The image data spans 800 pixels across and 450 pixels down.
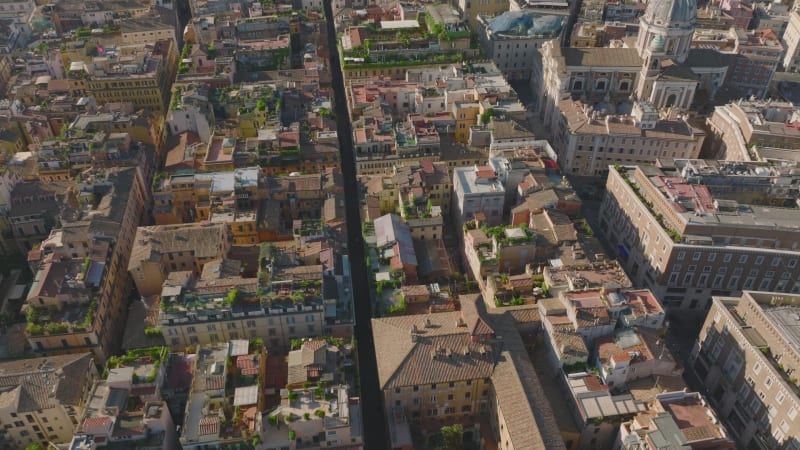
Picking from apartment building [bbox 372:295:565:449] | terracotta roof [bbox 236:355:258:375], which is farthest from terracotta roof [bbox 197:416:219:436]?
apartment building [bbox 372:295:565:449]

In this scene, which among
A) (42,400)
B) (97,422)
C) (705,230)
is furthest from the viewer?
(705,230)

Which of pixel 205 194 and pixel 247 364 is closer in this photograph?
pixel 247 364

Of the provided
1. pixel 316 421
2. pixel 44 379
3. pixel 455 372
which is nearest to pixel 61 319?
pixel 44 379

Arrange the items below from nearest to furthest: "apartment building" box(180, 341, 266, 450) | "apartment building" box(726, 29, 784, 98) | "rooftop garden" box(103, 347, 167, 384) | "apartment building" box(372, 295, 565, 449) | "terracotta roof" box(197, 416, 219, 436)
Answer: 1. "terracotta roof" box(197, 416, 219, 436)
2. "apartment building" box(180, 341, 266, 450)
3. "rooftop garden" box(103, 347, 167, 384)
4. "apartment building" box(372, 295, 565, 449)
5. "apartment building" box(726, 29, 784, 98)

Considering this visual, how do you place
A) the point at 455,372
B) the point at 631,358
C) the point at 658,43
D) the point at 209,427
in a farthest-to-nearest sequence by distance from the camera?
the point at 658,43
the point at 631,358
the point at 455,372
the point at 209,427

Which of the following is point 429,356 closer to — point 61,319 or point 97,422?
point 97,422

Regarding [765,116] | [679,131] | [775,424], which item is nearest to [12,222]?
[775,424]

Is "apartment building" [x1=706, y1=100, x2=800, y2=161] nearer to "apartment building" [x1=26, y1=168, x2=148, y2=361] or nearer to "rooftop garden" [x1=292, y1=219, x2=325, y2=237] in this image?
"rooftop garden" [x1=292, y1=219, x2=325, y2=237]

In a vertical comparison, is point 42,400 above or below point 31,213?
below
